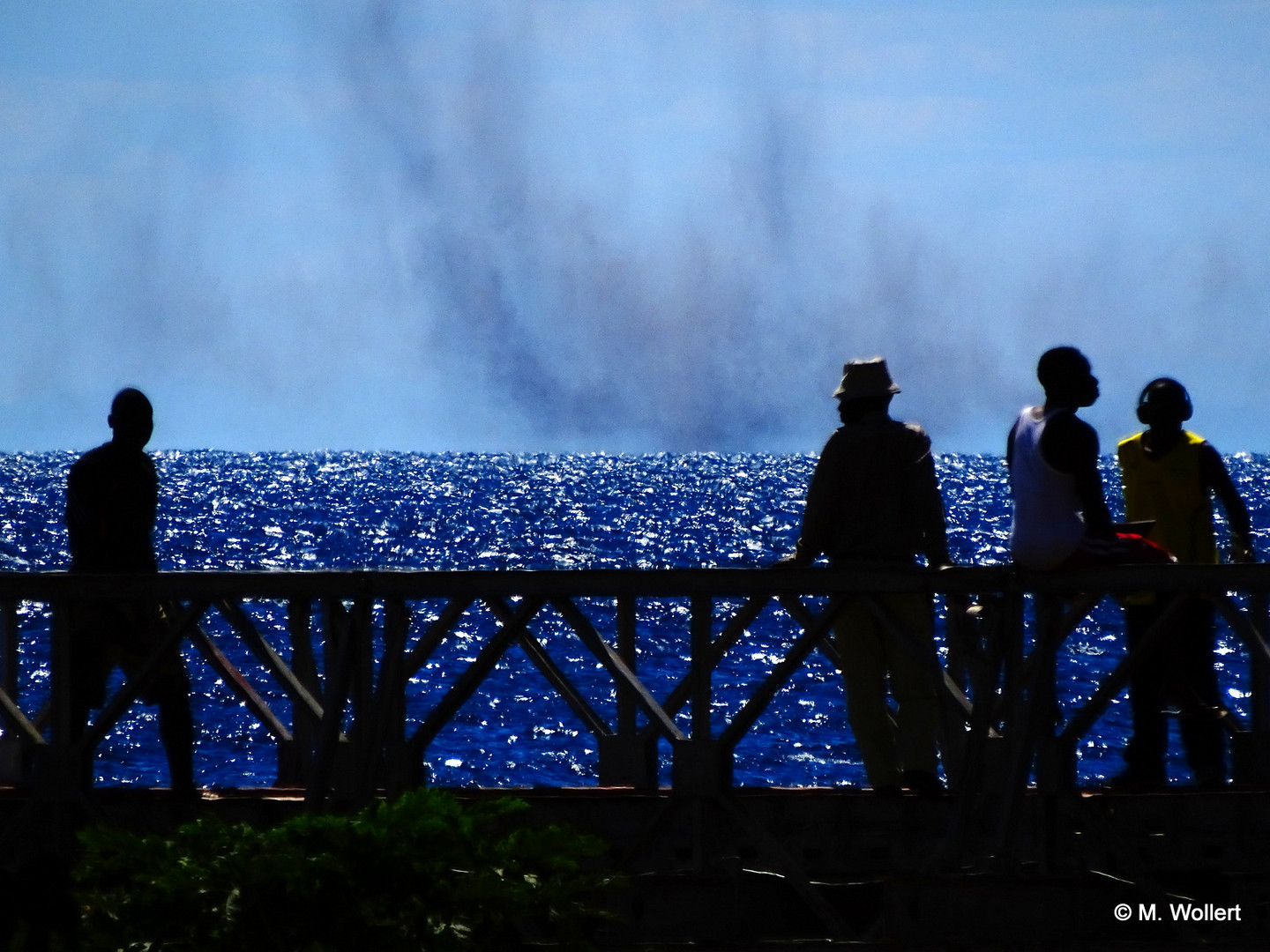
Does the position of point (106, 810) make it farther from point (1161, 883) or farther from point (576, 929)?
point (1161, 883)

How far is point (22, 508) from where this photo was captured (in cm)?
9262

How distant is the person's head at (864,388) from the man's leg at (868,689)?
731 mm

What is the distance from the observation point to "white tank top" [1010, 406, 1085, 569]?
6020 millimetres

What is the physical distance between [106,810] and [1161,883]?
3841mm

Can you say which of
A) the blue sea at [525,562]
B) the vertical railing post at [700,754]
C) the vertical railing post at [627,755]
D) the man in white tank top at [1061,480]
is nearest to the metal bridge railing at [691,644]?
the vertical railing post at [700,754]

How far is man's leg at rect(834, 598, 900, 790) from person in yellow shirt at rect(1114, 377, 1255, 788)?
3.24ft

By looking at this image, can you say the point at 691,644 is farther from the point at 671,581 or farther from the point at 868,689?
the point at 868,689

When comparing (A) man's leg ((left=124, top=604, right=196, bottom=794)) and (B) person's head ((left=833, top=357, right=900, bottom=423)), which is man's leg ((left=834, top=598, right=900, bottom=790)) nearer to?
(B) person's head ((left=833, top=357, right=900, bottom=423))

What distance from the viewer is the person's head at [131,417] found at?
267 inches

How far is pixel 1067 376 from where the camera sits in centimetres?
616

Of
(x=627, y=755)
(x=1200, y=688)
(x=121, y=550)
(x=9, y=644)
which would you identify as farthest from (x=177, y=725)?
(x=1200, y=688)

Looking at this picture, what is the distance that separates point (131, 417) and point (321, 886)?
279cm

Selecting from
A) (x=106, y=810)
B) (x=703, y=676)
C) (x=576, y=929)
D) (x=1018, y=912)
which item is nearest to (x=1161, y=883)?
(x=1018, y=912)

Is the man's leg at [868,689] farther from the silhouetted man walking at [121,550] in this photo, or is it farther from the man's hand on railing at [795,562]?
the silhouetted man walking at [121,550]
